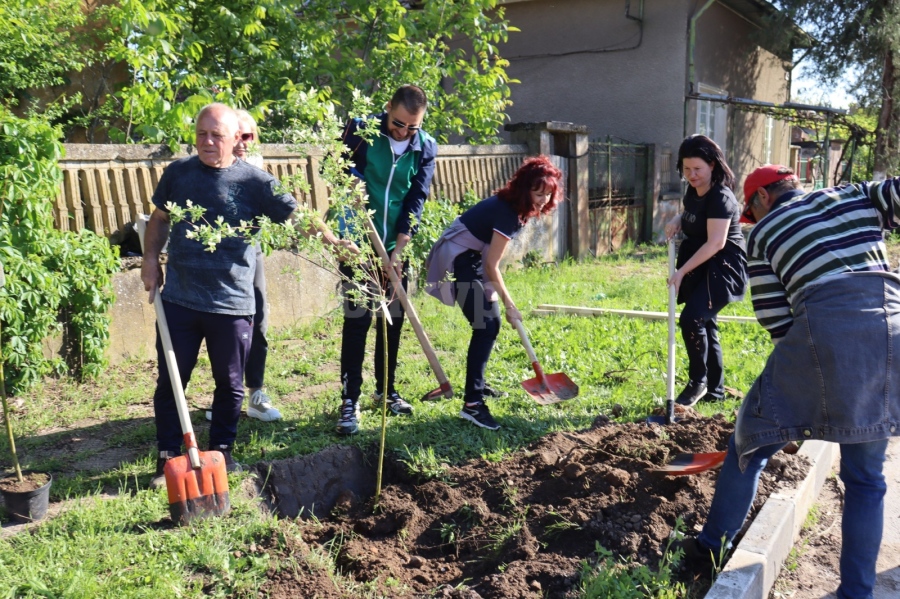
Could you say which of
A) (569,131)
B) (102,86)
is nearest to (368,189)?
(102,86)

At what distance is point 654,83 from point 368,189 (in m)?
10.6

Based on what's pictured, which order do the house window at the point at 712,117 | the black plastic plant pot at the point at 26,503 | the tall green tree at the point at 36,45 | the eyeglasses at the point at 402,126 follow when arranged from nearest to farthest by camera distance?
the black plastic plant pot at the point at 26,503 < the eyeglasses at the point at 402,126 < the tall green tree at the point at 36,45 < the house window at the point at 712,117

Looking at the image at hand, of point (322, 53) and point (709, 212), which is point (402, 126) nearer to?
point (709, 212)

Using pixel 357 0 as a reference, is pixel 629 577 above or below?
below

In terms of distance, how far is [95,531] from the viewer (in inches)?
124

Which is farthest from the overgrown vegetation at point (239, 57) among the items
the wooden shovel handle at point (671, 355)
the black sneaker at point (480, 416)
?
the wooden shovel handle at point (671, 355)

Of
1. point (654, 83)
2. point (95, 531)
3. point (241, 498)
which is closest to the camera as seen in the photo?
point (95, 531)

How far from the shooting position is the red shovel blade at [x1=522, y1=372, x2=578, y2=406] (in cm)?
489

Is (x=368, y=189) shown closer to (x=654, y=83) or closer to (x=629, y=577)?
(x=629, y=577)

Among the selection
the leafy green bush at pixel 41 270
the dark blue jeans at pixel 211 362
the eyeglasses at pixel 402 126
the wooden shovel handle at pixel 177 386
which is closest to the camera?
the wooden shovel handle at pixel 177 386

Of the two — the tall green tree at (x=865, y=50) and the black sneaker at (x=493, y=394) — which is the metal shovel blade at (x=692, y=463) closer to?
the black sneaker at (x=493, y=394)

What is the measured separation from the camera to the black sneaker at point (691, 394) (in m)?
4.94

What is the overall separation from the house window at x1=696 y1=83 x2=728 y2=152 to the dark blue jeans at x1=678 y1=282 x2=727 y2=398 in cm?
1029

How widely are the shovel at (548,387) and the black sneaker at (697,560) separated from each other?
1.82m
